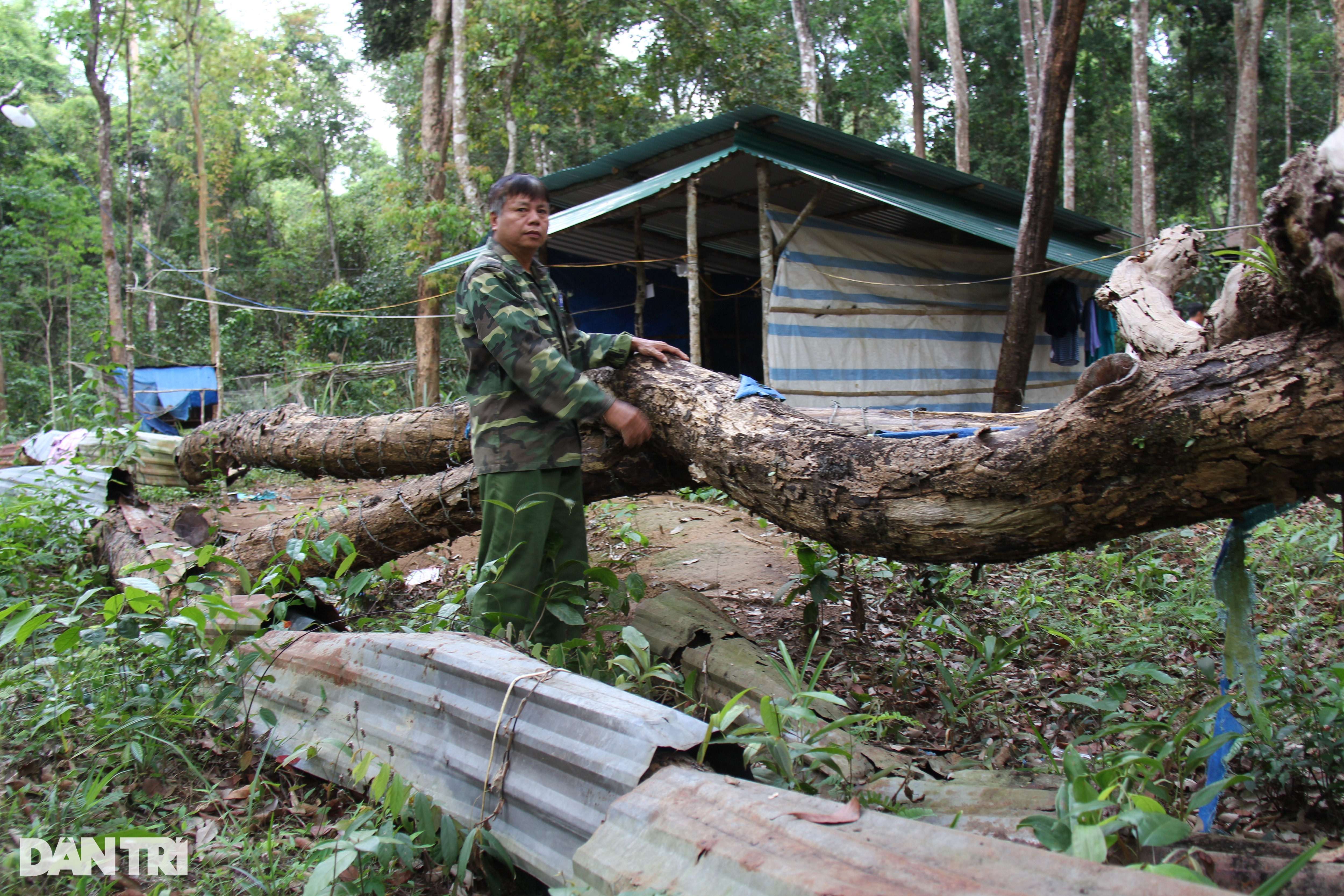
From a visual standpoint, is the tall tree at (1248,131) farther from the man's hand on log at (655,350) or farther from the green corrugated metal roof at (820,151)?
the man's hand on log at (655,350)

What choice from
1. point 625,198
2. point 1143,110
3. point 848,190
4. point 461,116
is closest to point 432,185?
point 461,116

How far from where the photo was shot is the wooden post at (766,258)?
7754mm

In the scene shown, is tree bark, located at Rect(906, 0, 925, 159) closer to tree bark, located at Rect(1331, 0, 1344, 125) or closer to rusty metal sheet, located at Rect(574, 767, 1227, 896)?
tree bark, located at Rect(1331, 0, 1344, 125)

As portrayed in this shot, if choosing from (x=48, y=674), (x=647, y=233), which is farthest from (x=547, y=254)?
(x=48, y=674)

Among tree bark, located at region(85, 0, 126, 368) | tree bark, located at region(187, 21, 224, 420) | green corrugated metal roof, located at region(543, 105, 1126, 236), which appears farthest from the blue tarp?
green corrugated metal roof, located at region(543, 105, 1126, 236)

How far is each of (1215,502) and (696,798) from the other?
4.58 feet

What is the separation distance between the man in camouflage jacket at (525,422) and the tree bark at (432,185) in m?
7.96

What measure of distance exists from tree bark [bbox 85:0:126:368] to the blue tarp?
0.66 metres

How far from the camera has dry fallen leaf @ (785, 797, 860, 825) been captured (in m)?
1.39

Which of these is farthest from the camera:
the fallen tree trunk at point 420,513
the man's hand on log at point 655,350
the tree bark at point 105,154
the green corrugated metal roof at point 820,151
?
the tree bark at point 105,154

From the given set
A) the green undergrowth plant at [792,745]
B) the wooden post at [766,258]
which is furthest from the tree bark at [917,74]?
the green undergrowth plant at [792,745]

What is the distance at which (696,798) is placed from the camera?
1501 millimetres

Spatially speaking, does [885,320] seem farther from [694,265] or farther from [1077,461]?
[1077,461]

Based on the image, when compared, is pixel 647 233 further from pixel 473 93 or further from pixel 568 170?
pixel 473 93
